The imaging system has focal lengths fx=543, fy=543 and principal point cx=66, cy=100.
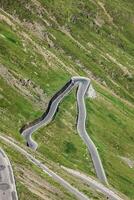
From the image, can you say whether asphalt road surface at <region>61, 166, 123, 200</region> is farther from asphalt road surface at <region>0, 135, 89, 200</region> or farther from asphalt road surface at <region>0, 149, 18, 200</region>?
asphalt road surface at <region>0, 149, 18, 200</region>

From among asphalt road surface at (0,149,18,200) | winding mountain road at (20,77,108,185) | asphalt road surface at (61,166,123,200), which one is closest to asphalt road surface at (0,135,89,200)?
asphalt road surface at (0,149,18,200)

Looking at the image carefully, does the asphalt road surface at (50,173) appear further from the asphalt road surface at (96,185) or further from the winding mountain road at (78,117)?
the winding mountain road at (78,117)

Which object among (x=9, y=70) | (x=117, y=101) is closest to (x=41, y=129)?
(x=9, y=70)

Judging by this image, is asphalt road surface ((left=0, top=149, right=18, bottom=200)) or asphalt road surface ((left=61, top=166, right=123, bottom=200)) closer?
asphalt road surface ((left=0, top=149, right=18, bottom=200))

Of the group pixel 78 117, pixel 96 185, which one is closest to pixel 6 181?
pixel 96 185

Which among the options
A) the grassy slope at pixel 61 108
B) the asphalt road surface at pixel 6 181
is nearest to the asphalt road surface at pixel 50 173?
the grassy slope at pixel 61 108

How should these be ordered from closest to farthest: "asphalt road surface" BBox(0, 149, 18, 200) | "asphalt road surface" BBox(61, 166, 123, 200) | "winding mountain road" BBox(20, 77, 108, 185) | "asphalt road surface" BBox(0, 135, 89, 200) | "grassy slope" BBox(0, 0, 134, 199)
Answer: "asphalt road surface" BBox(0, 149, 18, 200)
"asphalt road surface" BBox(0, 135, 89, 200)
"asphalt road surface" BBox(61, 166, 123, 200)
"winding mountain road" BBox(20, 77, 108, 185)
"grassy slope" BBox(0, 0, 134, 199)

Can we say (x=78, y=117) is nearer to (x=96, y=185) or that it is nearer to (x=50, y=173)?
(x=96, y=185)
